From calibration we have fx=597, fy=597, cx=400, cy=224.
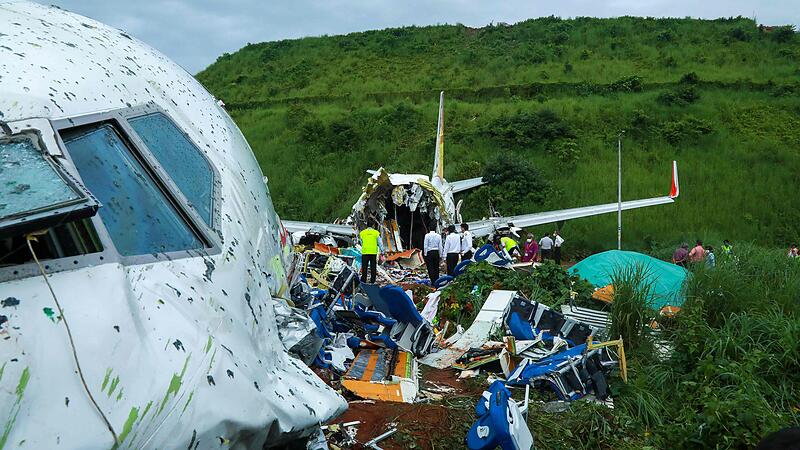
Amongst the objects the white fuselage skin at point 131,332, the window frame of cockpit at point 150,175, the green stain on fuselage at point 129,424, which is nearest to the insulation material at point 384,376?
the white fuselage skin at point 131,332

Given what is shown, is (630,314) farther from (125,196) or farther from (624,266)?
(125,196)

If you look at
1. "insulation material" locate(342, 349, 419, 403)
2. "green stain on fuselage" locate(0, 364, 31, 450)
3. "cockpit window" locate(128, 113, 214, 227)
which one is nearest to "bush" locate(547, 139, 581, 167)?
"insulation material" locate(342, 349, 419, 403)

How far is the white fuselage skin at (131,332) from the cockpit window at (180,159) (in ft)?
0.30

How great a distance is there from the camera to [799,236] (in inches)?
883

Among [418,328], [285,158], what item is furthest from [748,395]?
[285,158]

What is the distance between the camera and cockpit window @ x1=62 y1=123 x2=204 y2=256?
2.28 meters

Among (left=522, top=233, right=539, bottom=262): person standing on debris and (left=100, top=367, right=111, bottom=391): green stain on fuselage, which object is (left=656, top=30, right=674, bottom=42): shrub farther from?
(left=100, top=367, right=111, bottom=391): green stain on fuselage

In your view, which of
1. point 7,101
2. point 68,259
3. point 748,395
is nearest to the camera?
point 68,259

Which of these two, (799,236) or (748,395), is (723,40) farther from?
(748,395)

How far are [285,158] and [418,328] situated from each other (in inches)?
1095

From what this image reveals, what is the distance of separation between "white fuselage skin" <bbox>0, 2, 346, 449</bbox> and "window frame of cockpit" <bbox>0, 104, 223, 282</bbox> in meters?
0.02

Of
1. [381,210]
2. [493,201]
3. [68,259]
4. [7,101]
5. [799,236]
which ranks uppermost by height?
[7,101]

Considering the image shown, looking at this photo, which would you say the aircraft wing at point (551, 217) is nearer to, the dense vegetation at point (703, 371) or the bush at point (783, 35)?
the dense vegetation at point (703, 371)

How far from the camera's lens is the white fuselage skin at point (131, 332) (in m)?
1.59
